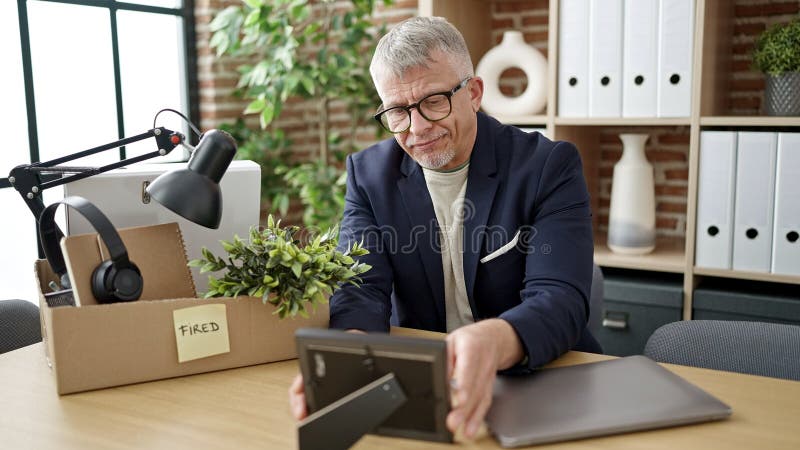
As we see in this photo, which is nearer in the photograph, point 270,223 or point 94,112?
point 270,223

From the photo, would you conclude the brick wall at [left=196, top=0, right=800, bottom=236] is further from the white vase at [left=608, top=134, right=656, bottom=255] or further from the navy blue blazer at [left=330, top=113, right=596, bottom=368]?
the navy blue blazer at [left=330, top=113, right=596, bottom=368]

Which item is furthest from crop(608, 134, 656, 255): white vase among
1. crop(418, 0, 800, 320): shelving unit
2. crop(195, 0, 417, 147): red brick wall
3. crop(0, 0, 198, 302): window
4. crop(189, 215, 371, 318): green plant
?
crop(0, 0, 198, 302): window

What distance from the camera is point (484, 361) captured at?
1089 mm

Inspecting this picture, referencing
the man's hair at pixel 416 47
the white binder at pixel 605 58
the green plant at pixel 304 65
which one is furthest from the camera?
the green plant at pixel 304 65

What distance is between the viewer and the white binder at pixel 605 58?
8.56ft

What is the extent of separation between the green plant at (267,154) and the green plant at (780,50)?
192 centimetres

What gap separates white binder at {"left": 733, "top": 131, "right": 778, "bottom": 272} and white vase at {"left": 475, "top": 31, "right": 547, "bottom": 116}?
2.44 feet

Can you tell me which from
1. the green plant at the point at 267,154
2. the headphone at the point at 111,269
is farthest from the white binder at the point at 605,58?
the headphone at the point at 111,269

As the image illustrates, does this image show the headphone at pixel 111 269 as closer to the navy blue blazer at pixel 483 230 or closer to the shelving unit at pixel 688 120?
the navy blue blazer at pixel 483 230

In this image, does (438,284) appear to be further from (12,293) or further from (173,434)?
(12,293)

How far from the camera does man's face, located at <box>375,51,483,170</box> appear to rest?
1.63 m

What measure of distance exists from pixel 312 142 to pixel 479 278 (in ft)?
7.19

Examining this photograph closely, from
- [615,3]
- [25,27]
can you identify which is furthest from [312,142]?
[615,3]

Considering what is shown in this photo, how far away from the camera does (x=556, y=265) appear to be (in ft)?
4.97
